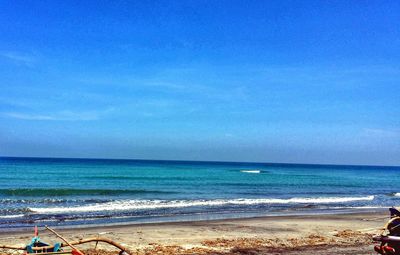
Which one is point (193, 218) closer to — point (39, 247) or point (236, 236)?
point (236, 236)

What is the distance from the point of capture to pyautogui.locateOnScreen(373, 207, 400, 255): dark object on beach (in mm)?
9002

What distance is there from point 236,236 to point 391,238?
601cm

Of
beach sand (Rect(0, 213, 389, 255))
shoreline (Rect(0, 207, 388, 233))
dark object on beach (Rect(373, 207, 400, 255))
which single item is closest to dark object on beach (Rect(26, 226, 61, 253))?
beach sand (Rect(0, 213, 389, 255))

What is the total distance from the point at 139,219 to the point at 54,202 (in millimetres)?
8179

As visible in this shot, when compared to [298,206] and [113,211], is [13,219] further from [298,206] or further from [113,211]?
[298,206]

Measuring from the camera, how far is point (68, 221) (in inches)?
668

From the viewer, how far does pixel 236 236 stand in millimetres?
14047

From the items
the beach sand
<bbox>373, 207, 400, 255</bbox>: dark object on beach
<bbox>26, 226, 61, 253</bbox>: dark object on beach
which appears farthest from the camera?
the beach sand

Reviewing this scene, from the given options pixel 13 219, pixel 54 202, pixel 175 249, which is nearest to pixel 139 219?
pixel 13 219

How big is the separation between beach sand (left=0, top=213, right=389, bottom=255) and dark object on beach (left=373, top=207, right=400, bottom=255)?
1584 millimetres

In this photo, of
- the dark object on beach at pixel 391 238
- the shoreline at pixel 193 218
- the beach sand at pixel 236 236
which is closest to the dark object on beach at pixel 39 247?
the beach sand at pixel 236 236

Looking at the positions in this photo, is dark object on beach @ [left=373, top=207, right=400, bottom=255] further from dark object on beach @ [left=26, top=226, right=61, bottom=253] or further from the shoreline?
the shoreline

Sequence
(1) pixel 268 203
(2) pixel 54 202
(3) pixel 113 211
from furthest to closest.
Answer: (1) pixel 268 203 < (2) pixel 54 202 < (3) pixel 113 211

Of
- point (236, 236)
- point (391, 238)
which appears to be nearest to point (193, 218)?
point (236, 236)
